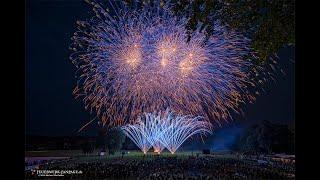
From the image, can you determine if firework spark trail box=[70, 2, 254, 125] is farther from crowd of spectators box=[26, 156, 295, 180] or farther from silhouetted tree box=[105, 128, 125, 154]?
crowd of spectators box=[26, 156, 295, 180]

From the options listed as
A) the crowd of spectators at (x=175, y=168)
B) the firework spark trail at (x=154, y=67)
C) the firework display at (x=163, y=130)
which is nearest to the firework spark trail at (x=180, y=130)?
the firework display at (x=163, y=130)

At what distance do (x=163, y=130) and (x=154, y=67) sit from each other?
3.26 feet

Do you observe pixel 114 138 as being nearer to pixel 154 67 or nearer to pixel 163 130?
pixel 163 130

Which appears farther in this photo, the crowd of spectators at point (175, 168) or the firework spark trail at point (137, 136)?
the firework spark trail at point (137, 136)

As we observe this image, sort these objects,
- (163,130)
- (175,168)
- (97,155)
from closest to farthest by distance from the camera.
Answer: (175,168) → (97,155) → (163,130)

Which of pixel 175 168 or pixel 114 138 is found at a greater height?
pixel 114 138

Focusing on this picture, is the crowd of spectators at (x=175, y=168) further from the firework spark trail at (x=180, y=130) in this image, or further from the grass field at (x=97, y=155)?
the firework spark trail at (x=180, y=130)

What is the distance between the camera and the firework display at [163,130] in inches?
279

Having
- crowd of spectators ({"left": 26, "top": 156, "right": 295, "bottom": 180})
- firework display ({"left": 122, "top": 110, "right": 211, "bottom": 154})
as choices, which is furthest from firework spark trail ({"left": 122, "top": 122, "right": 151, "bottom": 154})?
crowd of spectators ({"left": 26, "top": 156, "right": 295, "bottom": 180})

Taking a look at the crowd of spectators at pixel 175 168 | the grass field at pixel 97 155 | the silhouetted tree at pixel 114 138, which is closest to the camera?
the crowd of spectators at pixel 175 168

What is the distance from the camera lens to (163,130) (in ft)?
23.7

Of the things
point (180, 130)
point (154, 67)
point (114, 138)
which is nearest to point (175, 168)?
point (180, 130)

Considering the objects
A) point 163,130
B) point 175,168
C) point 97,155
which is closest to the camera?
point 175,168

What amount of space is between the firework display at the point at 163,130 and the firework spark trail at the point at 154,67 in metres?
0.11
